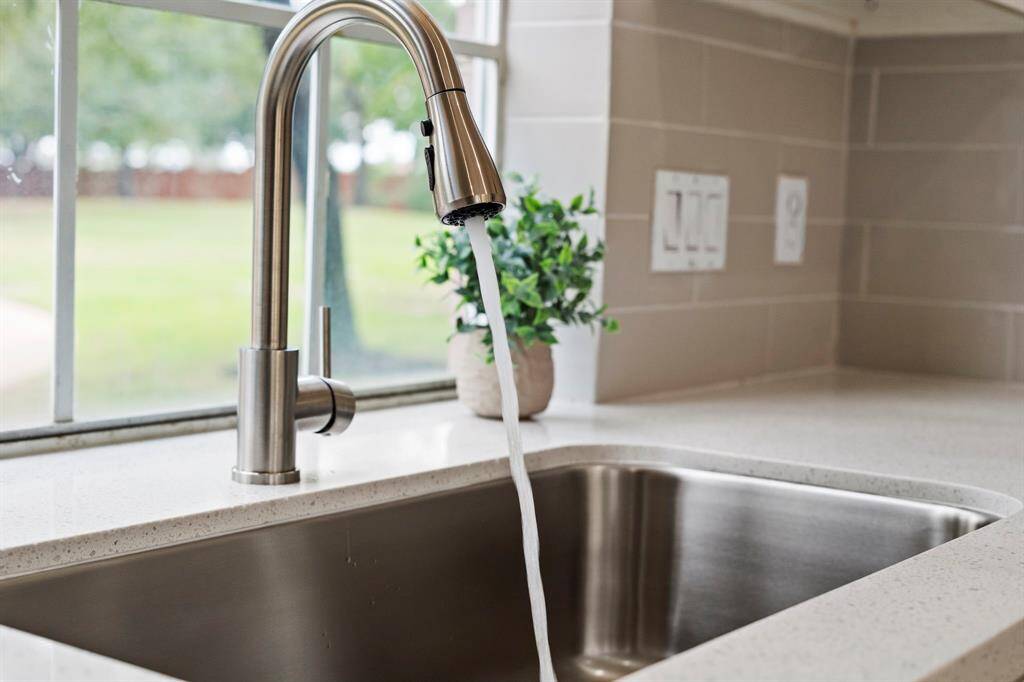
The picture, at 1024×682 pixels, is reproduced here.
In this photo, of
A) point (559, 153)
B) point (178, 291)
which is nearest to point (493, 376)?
point (559, 153)

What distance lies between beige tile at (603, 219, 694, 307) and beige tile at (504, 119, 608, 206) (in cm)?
5

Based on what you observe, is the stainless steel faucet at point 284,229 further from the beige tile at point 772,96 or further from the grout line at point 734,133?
the beige tile at point 772,96

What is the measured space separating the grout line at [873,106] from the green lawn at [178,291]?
0.76 m

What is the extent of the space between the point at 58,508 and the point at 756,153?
116 centimetres

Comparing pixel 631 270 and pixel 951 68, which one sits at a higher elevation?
pixel 951 68

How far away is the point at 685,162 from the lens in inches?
65.2

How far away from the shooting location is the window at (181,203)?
1.15m

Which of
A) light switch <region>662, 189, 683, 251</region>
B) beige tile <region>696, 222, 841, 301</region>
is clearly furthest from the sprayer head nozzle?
beige tile <region>696, 222, 841, 301</region>

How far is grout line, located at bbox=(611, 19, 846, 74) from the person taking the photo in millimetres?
1544

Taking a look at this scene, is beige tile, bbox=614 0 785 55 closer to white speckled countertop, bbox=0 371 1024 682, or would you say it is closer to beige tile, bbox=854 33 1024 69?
beige tile, bbox=854 33 1024 69

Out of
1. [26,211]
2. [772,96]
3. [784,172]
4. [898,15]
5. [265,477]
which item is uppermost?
[898,15]

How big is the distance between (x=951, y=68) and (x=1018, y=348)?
1.42 feet

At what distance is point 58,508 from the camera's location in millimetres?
935

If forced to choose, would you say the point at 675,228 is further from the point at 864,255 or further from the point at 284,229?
the point at 284,229
